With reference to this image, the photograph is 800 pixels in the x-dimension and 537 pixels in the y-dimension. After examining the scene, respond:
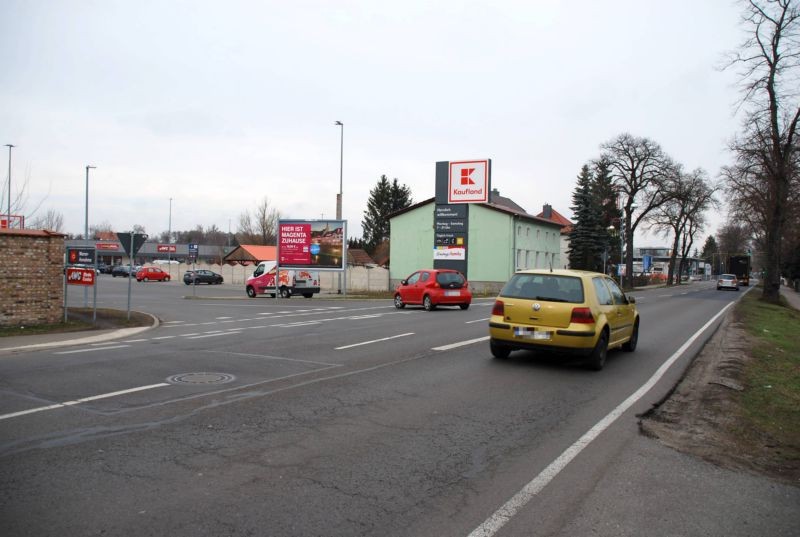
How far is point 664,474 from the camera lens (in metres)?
4.90

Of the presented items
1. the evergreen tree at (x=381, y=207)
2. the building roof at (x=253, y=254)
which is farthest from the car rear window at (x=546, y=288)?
the evergreen tree at (x=381, y=207)

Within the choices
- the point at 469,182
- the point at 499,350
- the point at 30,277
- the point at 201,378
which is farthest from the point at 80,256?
the point at 469,182

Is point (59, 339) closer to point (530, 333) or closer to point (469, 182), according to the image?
point (530, 333)

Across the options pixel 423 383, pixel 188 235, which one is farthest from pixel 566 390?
pixel 188 235

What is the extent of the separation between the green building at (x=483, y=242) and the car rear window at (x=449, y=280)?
2368cm

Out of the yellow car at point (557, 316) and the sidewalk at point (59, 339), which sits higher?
the yellow car at point (557, 316)

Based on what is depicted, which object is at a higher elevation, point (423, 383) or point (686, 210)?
point (686, 210)

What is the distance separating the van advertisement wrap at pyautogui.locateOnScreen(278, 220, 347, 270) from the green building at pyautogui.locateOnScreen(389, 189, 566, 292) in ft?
52.4

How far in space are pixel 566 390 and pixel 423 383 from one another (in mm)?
1924

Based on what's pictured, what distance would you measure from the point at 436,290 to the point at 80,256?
12302 mm

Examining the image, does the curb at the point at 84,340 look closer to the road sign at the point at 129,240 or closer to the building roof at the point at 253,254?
the road sign at the point at 129,240

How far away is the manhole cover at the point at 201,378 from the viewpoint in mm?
8281

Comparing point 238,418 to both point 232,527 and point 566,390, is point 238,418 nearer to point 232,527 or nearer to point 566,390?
point 232,527

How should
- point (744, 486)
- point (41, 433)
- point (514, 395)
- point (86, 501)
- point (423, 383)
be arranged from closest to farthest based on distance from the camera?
point (86, 501) → point (744, 486) → point (41, 433) → point (514, 395) → point (423, 383)
